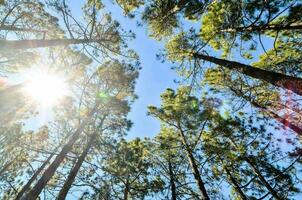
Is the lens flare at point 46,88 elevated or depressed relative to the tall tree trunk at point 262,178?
elevated

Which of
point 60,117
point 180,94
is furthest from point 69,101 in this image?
point 180,94

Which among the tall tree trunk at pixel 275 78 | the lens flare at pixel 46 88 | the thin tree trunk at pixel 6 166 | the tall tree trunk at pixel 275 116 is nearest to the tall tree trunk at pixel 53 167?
the lens flare at pixel 46 88

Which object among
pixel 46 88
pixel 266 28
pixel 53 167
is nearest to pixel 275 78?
pixel 266 28

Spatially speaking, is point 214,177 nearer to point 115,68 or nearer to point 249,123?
point 249,123

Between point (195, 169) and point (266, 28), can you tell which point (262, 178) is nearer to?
point (195, 169)

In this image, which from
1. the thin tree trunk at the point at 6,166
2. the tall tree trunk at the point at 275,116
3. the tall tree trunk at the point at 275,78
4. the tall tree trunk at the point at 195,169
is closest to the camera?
the tall tree trunk at the point at 275,78

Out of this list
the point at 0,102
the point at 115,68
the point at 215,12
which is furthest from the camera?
the point at 115,68

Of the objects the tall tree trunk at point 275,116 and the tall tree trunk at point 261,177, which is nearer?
the tall tree trunk at point 261,177

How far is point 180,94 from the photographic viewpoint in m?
14.1

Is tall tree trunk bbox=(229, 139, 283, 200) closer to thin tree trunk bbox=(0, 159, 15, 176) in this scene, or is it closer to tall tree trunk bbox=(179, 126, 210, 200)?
tall tree trunk bbox=(179, 126, 210, 200)

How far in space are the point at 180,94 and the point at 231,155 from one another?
400 cm

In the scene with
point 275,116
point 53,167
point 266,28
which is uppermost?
point 275,116

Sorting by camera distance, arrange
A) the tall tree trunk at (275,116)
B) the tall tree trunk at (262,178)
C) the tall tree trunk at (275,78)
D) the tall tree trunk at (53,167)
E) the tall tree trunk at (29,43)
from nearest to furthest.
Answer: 1. the tall tree trunk at (275,78)
2. the tall tree trunk at (29,43)
3. the tall tree trunk at (53,167)
4. the tall tree trunk at (262,178)
5. the tall tree trunk at (275,116)

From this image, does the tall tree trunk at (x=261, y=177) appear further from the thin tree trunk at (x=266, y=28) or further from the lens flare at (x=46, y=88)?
the lens flare at (x=46, y=88)
